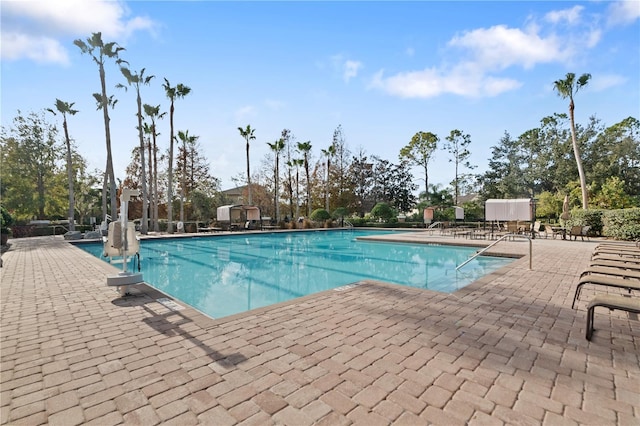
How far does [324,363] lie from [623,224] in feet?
52.9

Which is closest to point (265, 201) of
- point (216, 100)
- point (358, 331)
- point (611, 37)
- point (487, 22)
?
point (216, 100)

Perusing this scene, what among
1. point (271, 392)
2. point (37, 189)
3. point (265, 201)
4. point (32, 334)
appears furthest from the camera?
point (265, 201)

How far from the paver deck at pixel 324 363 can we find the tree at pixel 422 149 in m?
31.0

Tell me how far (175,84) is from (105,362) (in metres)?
21.8

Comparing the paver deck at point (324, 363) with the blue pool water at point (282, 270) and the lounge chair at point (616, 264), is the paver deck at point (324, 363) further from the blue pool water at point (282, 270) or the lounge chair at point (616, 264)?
the blue pool water at point (282, 270)

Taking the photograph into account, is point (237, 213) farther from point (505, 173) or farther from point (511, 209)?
point (505, 173)

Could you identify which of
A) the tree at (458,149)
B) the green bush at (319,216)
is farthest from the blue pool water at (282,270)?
the tree at (458,149)

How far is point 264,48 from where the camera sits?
31.4ft

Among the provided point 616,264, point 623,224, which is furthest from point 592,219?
point 616,264

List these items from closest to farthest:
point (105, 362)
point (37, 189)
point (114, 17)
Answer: point (105, 362) < point (114, 17) < point (37, 189)

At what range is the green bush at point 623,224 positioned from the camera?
39.8 ft

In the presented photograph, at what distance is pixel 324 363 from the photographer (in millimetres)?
2492

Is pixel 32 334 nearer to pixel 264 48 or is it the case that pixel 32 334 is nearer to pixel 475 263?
pixel 264 48

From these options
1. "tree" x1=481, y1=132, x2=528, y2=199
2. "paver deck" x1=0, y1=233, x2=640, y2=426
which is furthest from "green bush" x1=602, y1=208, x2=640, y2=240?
"tree" x1=481, y1=132, x2=528, y2=199
